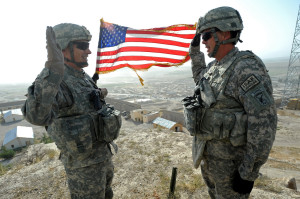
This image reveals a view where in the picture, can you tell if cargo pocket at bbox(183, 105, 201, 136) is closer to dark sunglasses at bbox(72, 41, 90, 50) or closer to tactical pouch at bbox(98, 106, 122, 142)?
tactical pouch at bbox(98, 106, 122, 142)

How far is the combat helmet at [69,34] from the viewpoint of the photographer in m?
2.51

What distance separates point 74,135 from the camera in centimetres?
A: 229

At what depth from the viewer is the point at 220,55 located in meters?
2.42

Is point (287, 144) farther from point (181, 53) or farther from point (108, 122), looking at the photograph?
point (108, 122)

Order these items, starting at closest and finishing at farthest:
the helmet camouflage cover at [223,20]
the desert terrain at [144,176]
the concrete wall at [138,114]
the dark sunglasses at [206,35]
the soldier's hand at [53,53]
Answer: the soldier's hand at [53,53] → the helmet camouflage cover at [223,20] → the dark sunglasses at [206,35] → the desert terrain at [144,176] → the concrete wall at [138,114]

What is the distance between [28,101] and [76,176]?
1364 millimetres

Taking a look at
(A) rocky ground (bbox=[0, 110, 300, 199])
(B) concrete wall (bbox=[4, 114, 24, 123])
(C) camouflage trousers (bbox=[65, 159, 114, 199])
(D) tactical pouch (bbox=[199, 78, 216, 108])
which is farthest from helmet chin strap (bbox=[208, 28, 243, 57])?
(B) concrete wall (bbox=[4, 114, 24, 123])

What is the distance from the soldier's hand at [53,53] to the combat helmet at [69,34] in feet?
2.88

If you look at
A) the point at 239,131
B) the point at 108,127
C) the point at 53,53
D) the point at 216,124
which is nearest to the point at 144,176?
the point at 108,127

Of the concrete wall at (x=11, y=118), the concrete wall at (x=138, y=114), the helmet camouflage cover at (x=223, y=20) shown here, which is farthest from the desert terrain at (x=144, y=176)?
the concrete wall at (x=11, y=118)

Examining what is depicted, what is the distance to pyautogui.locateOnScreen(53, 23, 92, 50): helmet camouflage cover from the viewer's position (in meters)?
2.51

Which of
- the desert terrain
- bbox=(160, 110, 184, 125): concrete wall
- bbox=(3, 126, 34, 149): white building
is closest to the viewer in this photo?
the desert terrain

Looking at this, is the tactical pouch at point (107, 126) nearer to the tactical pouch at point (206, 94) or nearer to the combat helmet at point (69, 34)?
the combat helmet at point (69, 34)

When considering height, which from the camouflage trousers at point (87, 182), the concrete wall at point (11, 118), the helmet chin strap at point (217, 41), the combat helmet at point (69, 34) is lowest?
the concrete wall at point (11, 118)
